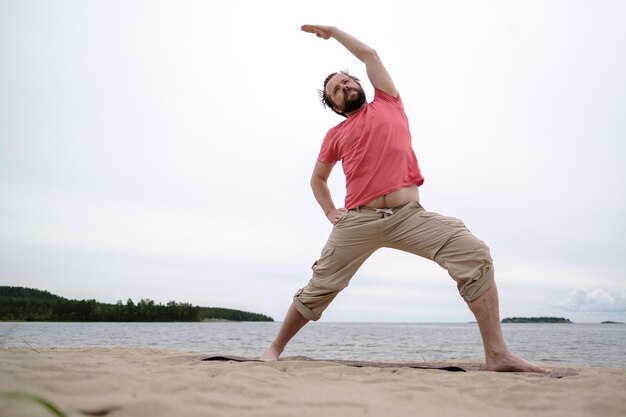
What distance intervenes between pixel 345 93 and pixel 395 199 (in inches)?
43.0

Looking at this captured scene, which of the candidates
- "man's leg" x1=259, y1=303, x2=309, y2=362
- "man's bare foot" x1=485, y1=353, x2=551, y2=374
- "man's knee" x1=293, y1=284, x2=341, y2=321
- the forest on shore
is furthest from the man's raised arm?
the forest on shore

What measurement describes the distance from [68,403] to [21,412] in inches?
8.2

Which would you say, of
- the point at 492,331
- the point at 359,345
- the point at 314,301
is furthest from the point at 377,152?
the point at 359,345

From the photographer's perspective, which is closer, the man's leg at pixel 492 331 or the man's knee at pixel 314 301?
the man's leg at pixel 492 331

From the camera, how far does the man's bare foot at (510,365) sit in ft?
11.1

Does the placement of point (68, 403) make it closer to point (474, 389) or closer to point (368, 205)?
point (474, 389)

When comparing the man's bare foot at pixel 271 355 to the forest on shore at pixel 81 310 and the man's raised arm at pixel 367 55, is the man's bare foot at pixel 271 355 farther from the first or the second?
the forest on shore at pixel 81 310

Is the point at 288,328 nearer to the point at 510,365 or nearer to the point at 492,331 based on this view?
the point at 492,331

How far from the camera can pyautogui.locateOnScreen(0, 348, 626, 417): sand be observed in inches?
71.9

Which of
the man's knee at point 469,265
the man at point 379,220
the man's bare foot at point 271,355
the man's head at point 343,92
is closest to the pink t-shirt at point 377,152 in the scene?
the man at point 379,220

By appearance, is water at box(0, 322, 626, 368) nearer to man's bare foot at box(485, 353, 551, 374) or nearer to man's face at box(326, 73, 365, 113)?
man's bare foot at box(485, 353, 551, 374)

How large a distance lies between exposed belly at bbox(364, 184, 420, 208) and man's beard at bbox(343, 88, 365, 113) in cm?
91

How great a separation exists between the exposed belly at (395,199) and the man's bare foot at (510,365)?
138 centimetres

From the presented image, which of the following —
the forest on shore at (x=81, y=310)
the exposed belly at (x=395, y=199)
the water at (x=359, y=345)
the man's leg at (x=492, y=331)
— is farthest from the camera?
the forest on shore at (x=81, y=310)
